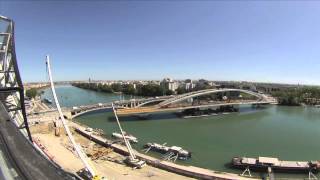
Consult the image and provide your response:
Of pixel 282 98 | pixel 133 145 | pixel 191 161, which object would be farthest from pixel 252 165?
pixel 282 98

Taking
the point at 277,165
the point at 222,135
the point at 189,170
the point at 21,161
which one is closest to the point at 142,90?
the point at 222,135

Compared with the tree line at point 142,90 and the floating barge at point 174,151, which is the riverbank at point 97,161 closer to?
the floating barge at point 174,151

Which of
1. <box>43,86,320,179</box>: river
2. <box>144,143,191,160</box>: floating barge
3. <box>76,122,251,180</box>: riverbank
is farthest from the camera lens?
<box>43,86,320,179</box>: river

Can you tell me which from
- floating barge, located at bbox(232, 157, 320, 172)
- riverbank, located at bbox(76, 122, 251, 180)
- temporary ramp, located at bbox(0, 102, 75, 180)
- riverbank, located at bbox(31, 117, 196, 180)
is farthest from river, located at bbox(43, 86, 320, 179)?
temporary ramp, located at bbox(0, 102, 75, 180)

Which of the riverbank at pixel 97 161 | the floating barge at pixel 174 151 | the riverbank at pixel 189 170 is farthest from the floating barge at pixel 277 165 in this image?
the riverbank at pixel 97 161

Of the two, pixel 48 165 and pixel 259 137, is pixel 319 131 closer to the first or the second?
pixel 259 137

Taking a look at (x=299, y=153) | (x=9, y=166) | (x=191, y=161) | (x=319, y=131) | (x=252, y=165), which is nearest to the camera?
(x=9, y=166)

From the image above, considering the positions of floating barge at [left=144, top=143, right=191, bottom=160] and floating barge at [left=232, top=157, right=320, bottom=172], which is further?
floating barge at [left=144, top=143, right=191, bottom=160]

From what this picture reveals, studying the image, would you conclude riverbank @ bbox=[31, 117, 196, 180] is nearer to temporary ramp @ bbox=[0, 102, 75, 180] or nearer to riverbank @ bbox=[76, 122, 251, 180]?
riverbank @ bbox=[76, 122, 251, 180]
